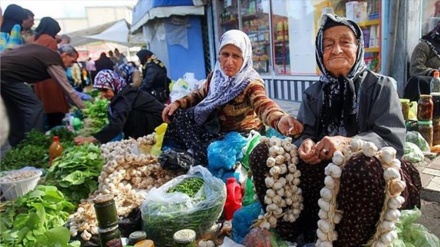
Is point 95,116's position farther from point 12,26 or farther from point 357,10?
point 357,10

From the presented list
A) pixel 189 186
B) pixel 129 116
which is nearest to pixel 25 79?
pixel 129 116

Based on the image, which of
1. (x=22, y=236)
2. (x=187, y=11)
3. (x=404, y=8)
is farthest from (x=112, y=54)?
(x=22, y=236)

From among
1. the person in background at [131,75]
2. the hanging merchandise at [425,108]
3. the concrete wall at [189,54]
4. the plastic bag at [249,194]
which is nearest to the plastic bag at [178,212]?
the plastic bag at [249,194]

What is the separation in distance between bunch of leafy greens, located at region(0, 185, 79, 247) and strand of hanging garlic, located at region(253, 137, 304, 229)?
3.12ft

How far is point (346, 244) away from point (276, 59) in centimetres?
520

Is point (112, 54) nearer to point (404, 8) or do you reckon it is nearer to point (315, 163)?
point (404, 8)

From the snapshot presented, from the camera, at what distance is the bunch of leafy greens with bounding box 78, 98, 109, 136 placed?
4.55m

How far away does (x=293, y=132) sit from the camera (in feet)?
6.47

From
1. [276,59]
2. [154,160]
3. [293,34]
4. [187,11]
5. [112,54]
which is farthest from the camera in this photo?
[112,54]

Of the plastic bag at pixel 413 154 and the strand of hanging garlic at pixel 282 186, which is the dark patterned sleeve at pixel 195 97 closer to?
the strand of hanging garlic at pixel 282 186

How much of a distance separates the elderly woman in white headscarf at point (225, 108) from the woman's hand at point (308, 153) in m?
0.87

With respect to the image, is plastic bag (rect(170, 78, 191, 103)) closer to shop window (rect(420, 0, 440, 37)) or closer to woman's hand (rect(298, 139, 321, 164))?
shop window (rect(420, 0, 440, 37))

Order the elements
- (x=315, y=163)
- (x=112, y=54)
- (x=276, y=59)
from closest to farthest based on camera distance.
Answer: (x=315, y=163) → (x=276, y=59) → (x=112, y=54)

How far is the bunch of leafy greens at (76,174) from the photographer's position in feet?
8.64
